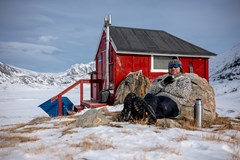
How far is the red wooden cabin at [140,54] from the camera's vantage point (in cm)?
1309

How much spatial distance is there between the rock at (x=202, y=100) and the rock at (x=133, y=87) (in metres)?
4.75

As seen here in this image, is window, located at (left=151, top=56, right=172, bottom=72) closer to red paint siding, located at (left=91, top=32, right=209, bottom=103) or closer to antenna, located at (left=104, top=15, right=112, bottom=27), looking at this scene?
red paint siding, located at (left=91, top=32, right=209, bottom=103)

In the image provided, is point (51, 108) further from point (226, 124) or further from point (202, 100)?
point (226, 124)

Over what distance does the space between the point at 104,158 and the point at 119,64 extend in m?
10.3

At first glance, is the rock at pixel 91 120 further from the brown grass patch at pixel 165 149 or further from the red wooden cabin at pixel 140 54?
the red wooden cabin at pixel 140 54

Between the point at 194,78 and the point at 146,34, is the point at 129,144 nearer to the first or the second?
the point at 194,78

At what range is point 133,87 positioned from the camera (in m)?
12.1

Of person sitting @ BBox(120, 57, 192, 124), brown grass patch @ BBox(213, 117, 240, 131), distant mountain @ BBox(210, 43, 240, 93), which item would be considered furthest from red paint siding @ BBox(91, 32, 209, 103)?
distant mountain @ BBox(210, 43, 240, 93)

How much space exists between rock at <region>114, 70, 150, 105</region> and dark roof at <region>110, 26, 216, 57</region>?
1813 mm

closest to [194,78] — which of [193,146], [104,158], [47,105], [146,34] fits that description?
[193,146]

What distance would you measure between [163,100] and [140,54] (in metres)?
7.64

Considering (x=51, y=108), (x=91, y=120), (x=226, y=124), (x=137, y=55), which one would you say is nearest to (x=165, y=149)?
(x=91, y=120)

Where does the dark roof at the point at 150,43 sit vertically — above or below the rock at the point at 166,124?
above

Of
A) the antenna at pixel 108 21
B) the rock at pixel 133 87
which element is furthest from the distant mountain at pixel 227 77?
the antenna at pixel 108 21
